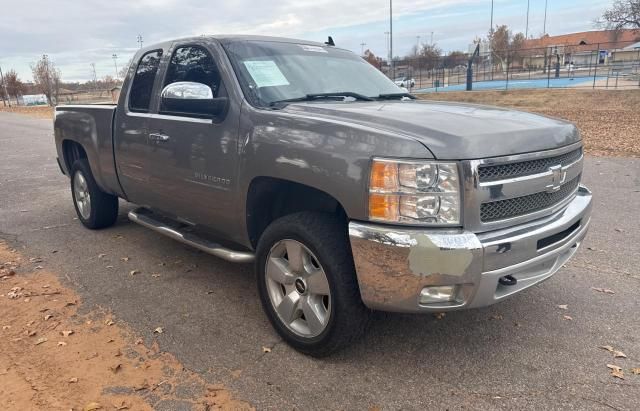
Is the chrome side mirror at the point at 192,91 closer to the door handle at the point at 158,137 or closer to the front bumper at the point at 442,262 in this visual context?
the door handle at the point at 158,137

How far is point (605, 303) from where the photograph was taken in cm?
380

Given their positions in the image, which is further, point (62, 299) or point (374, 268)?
point (62, 299)

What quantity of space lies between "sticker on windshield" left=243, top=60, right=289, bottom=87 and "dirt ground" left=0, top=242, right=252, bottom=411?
191 cm

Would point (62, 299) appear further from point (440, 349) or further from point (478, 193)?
point (478, 193)

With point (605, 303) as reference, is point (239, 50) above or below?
above

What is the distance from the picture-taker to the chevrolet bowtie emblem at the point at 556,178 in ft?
9.82

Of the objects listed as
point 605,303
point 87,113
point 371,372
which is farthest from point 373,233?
point 87,113

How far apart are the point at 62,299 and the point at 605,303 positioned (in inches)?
165

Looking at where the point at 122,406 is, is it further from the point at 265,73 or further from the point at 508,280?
the point at 265,73

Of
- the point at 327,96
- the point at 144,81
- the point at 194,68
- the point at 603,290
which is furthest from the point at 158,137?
the point at 603,290

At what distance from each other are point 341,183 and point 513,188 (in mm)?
919

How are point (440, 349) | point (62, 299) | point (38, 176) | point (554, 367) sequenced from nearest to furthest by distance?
point (554, 367), point (440, 349), point (62, 299), point (38, 176)

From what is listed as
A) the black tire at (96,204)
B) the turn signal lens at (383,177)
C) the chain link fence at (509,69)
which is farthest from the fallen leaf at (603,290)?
the chain link fence at (509,69)

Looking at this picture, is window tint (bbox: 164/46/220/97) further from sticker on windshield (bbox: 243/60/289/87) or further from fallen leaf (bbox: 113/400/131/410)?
fallen leaf (bbox: 113/400/131/410)
